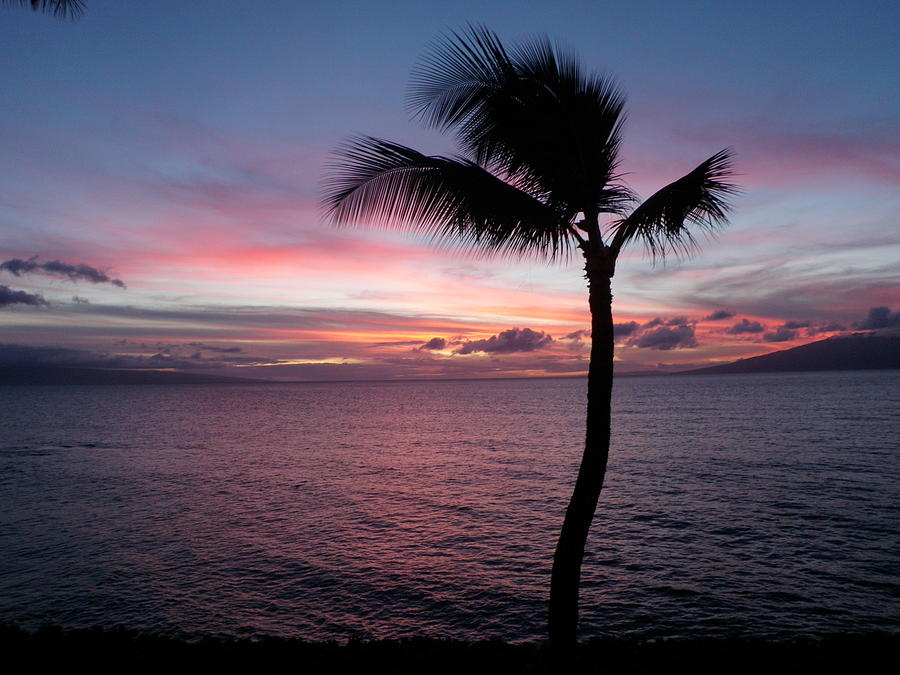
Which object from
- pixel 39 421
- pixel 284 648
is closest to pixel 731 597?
pixel 284 648

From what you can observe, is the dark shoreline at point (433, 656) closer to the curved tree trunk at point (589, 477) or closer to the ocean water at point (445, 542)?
the curved tree trunk at point (589, 477)

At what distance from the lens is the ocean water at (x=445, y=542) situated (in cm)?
1627

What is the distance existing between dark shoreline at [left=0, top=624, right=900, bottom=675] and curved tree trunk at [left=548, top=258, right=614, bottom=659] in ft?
9.32

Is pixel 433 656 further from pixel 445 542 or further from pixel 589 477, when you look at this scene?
A: pixel 445 542

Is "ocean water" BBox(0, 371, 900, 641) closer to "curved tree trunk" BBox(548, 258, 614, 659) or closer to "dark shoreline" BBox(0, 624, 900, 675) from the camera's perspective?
"dark shoreline" BBox(0, 624, 900, 675)

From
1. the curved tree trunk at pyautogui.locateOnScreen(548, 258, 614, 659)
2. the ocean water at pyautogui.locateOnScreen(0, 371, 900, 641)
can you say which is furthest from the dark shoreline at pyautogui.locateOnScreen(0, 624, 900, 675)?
the ocean water at pyautogui.locateOnScreen(0, 371, 900, 641)

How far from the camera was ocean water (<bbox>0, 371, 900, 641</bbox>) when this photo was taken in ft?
53.4

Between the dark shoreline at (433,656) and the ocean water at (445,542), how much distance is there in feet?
12.4

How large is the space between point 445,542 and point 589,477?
61.3 ft

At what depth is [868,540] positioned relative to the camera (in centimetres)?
2270

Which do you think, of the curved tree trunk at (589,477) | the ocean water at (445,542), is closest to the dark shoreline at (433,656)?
the curved tree trunk at (589,477)

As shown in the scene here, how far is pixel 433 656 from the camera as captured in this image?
10727mm

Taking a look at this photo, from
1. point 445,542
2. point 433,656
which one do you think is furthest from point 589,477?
point 445,542

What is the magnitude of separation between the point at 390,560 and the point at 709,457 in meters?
36.5
